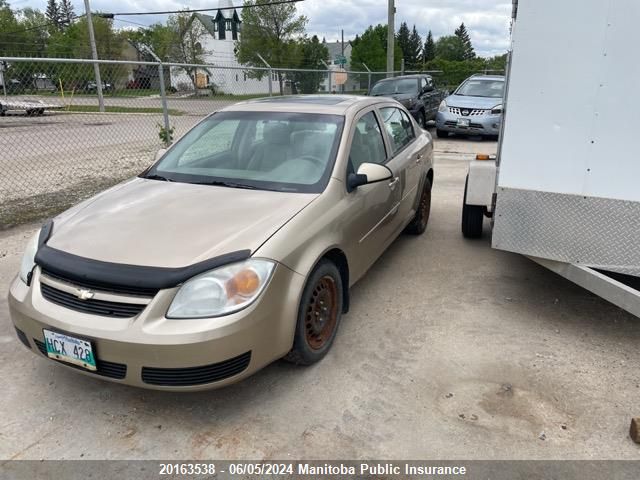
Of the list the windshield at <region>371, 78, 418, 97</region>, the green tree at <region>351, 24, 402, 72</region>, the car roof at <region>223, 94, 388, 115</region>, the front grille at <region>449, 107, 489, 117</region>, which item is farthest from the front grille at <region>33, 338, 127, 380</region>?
the green tree at <region>351, 24, 402, 72</region>

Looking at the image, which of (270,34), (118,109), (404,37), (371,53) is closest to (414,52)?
(404,37)

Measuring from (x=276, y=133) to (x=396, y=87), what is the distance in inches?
441

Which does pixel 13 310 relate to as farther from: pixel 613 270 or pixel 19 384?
pixel 613 270

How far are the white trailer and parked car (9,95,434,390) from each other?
100 cm

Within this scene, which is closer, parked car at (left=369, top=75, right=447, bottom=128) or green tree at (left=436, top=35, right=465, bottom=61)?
parked car at (left=369, top=75, right=447, bottom=128)

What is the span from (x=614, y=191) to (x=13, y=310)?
352cm

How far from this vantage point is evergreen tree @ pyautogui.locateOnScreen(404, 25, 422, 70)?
79.6m

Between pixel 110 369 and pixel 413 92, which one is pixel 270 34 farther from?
pixel 110 369

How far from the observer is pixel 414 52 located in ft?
287

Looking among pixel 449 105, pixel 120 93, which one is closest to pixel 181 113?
pixel 120 93

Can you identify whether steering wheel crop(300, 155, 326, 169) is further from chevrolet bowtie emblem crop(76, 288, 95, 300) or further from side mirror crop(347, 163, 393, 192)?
chevrolet bowtie emblem crop(76, 288, 95, 300)

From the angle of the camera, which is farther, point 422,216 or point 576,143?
point 422,216

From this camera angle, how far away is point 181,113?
11.6m

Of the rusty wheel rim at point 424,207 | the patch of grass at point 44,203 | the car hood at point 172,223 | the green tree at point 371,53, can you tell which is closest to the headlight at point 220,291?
the car hood at point 172,223
